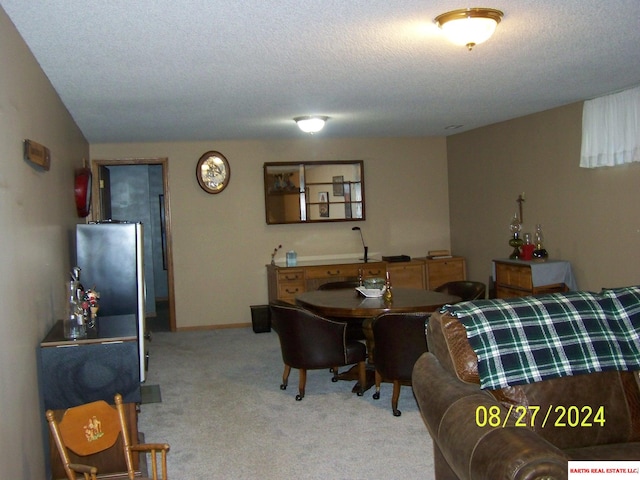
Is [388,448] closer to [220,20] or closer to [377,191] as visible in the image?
[220,20]

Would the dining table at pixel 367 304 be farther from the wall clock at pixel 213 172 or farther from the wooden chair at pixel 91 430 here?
the wall clock at pixel 213 172

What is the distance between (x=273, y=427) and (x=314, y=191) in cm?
428

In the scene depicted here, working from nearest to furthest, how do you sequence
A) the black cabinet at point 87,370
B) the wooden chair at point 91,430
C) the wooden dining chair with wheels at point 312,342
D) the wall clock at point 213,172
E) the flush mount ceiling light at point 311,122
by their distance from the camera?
1. the wooden chair at point 91,430
2. the black cabinet at point 87,370
3. the wooden dining chair with wheels at point 312,342
4. the flush mount ceiling light at point 311,122
5. the wall clock at point 213,172

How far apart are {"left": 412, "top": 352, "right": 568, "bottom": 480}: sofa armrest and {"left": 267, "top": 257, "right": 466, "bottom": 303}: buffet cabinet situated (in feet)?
15.6

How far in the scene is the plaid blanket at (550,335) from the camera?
2.44 metres

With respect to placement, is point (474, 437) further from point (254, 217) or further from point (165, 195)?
point (165, 195)

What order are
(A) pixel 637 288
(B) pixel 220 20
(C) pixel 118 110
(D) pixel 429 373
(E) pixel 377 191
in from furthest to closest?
(E) pixel 377 191 → (C) pixel 118 110 → (B) pixel 220 20 → (A) pixel 637 288 → (D) pixel 429 373

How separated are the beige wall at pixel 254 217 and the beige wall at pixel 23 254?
11.7 ft

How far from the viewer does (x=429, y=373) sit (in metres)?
2.53

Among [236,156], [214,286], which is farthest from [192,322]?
[236,156]

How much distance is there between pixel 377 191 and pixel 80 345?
5.60 meters

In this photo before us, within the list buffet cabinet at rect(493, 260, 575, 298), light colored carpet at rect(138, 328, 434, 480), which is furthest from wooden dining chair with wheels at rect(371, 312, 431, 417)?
buffet cabinet at rect(493, 260, 575, 298)

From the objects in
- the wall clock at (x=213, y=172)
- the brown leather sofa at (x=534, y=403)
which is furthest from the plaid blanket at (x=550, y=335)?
the wall clock at (x=213, y=172)

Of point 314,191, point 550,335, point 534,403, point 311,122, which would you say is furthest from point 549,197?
point 534,403
